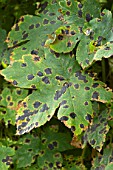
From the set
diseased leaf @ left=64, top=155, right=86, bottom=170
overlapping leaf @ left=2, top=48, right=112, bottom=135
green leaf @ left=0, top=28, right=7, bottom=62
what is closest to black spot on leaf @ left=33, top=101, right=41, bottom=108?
overlapping leaf @ left=2, top=48, right=112, bottom=135

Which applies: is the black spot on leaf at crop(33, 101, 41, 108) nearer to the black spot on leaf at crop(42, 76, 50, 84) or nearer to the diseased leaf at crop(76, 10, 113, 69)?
the black spot on leaf at crop(42, 76, 50, 84)

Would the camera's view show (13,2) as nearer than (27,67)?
No

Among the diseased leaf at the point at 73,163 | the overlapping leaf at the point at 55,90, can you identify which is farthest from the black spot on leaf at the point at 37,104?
the diseased leaf at the point at 73,163

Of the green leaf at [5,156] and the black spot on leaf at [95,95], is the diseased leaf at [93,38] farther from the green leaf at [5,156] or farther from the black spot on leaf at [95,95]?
the green leaf at [5,156]

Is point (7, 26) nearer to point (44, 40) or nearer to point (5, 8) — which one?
point (5, 8)

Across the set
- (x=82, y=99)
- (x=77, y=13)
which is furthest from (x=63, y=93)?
(x=77, y=13)
